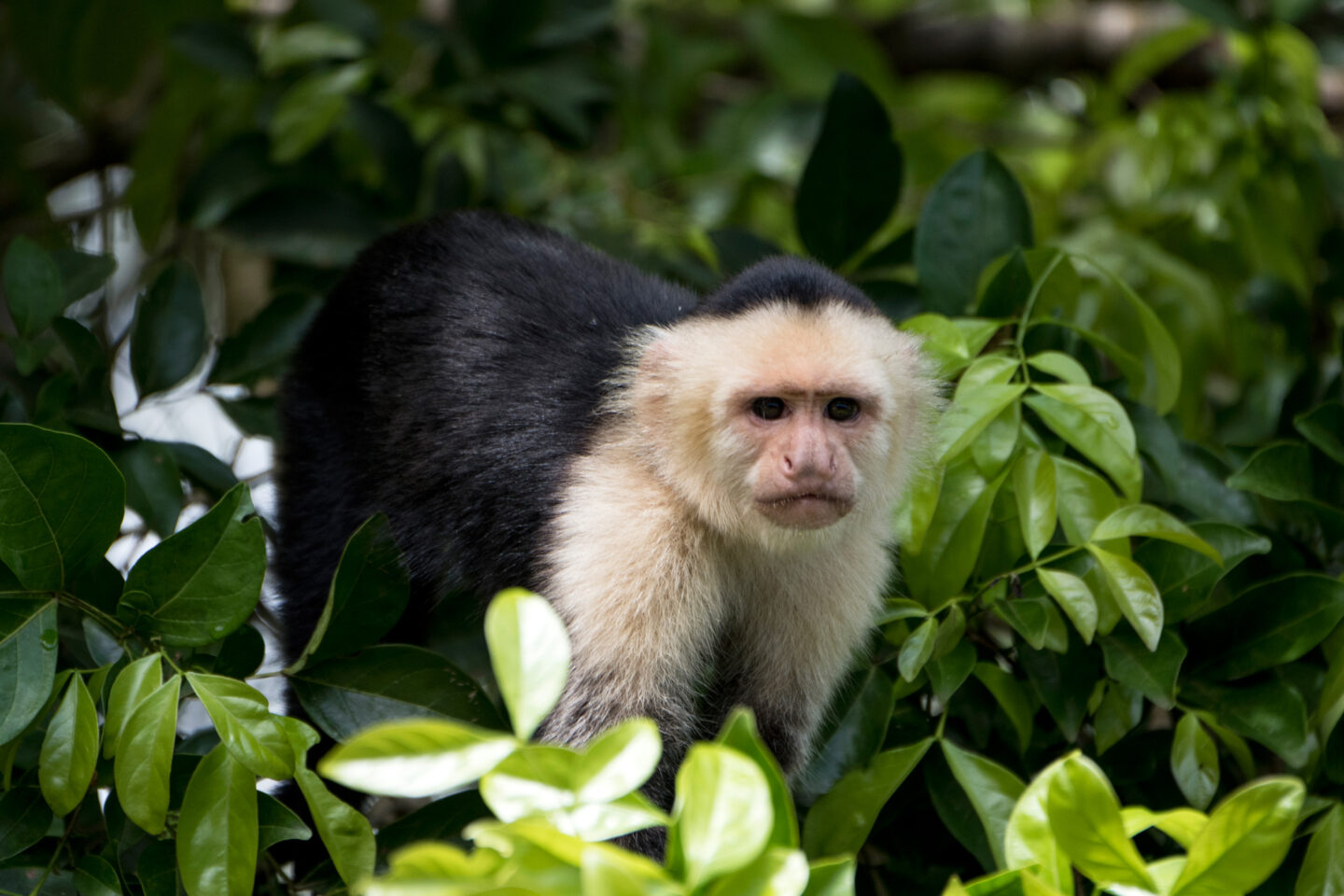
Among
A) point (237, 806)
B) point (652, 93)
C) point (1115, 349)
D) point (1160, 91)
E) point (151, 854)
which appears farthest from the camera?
point (1160, 91)

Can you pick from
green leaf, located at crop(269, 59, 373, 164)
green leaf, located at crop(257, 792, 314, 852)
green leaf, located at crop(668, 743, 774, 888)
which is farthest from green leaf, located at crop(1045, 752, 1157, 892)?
green leaf, located at crop(269, 59, 373, 164)

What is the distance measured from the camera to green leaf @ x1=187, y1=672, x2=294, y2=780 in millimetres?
1422

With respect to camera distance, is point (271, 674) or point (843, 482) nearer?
point (271, 674)

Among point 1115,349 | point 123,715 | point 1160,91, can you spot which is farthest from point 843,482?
point 1160,91

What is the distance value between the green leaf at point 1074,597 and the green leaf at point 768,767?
72 cm

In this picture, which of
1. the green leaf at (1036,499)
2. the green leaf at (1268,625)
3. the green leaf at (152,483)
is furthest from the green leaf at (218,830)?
the green leaf at (1268,625)

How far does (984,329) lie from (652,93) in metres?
2.28

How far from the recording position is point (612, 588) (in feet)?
6.15

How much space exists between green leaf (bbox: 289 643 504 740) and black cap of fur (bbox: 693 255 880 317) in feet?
2.57

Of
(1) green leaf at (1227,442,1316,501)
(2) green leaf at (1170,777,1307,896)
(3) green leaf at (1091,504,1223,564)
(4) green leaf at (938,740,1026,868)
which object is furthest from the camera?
(1) green leaf at (1227,442,1316,501)

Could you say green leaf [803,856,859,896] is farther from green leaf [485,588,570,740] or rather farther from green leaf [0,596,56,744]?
green leaf [0,596,56,744]

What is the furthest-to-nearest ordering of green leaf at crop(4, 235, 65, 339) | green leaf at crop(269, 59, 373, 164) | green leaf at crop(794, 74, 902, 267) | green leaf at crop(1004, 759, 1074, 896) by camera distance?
green leaf at crop(269, 59, 373, 164), green leaf at crop(794, 74, 902, 267), green leaf at crop(4, 235, 65, 339), green leaf at crop(1004, 759, 1074, 896)

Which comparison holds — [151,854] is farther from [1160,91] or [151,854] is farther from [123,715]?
[1160,91]

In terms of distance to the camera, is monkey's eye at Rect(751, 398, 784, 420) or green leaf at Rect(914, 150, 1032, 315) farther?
green leaf at Rect(914, 150, 1032, 315)
